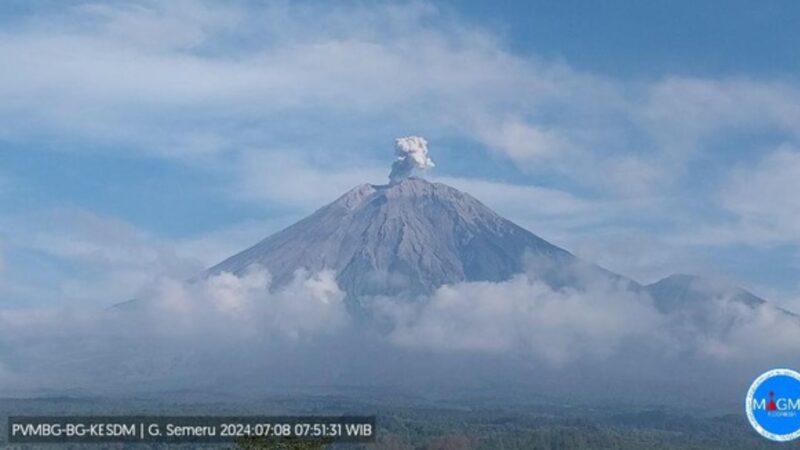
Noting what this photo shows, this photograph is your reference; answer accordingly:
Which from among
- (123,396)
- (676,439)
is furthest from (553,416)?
(123,396)

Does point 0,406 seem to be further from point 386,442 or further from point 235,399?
point 386,442

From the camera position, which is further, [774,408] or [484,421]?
[484,421]
